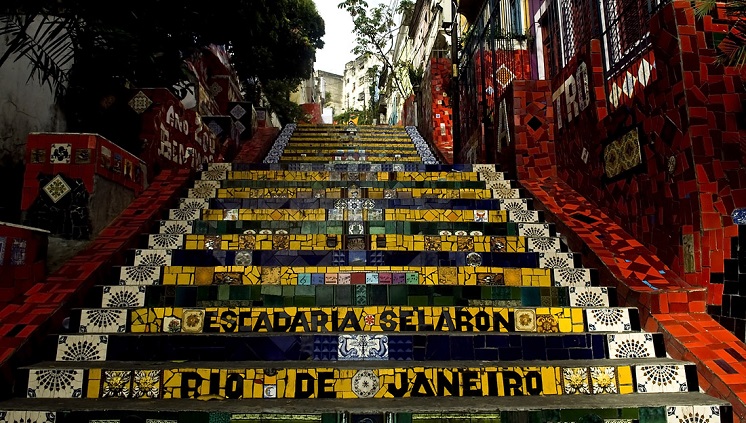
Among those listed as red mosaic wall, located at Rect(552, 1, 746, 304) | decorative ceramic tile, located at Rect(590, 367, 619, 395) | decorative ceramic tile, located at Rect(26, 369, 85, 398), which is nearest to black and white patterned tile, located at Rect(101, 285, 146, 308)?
decorative ceramic tile, located at Rect(26, 369, 85, 398)

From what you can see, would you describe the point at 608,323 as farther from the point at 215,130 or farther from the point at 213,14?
the point at 215,130

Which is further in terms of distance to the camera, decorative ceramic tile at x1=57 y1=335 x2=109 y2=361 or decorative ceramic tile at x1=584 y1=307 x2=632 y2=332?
decorative ceramic tile at x1=584 y1=307 x2=632 y2=332

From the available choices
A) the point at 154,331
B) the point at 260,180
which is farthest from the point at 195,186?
the point at 154,331

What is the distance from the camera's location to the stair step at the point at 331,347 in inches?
102

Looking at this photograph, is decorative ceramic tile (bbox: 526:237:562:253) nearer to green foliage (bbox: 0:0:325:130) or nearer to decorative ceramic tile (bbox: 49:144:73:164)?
decorative ceramic tile (bbox: 49:144:73:164)

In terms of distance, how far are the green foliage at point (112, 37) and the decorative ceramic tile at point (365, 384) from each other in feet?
9.55

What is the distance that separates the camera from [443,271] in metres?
3.21

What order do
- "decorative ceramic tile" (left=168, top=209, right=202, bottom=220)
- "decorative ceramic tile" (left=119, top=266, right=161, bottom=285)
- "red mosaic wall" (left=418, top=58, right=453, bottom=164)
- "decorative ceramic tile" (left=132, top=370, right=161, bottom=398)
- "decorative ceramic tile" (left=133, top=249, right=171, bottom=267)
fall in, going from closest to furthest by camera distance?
"decorative ceramic tile" (left=132, top=370, right=161, bottom=398), "decorative ceramic tile" (left=119, top=266, right=161, bottom=285), "decorative ceramic tile" (left=133, top=249, right=171, bottom=267), "decorative ceramic tile" (left=168, top=209, right=202, bottom=220), "red mosaic wall" (left=418, top=58, right=453, bottom=164)

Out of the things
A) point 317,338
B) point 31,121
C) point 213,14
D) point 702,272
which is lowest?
point 317,338

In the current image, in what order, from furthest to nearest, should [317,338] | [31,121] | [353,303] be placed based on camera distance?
[31,121], [353,303], [317,338]

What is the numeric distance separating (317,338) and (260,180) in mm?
2555

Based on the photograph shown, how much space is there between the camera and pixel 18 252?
286 cm

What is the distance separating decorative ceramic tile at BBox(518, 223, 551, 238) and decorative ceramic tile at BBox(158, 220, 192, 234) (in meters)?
2.51

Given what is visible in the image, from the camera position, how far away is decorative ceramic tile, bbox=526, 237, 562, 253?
361 centimetres
